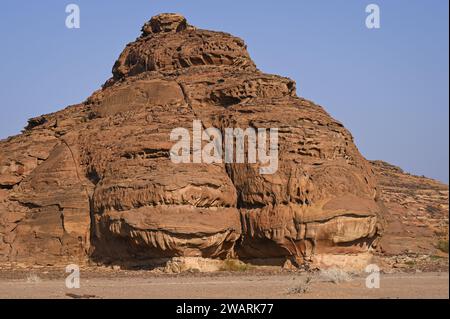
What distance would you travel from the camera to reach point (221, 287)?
28766mm

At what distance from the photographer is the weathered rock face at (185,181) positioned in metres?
39.1

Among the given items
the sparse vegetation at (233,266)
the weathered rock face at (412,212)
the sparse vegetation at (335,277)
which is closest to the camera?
the sparse vegetation at (335,277)

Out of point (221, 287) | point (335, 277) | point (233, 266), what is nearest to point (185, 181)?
point (233, 266)

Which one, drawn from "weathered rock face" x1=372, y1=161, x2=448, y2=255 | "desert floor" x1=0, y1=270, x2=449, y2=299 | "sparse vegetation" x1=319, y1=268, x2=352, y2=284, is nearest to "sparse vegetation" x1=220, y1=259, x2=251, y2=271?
"desert floor" x1=0, y1=270, x2=449, y2=299

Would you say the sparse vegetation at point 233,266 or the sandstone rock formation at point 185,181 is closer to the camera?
the sandstone rock formation at point 185,181

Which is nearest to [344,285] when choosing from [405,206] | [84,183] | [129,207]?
[129,207]

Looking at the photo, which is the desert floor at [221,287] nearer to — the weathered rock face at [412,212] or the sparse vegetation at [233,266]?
the sparse vegetation at [233,266]

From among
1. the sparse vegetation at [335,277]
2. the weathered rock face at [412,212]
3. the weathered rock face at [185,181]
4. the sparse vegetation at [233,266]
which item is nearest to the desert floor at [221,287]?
the sparse vegetation at [335,277]

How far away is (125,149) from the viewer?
43.2 metres

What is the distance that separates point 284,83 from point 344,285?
20.1 metres

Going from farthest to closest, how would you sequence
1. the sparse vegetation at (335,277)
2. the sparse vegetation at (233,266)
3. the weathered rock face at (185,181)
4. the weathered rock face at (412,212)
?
1. the weathered rock face at (412,212)
2. the sparse vegetation at (233,266)
3. the weathered rock face at (185,181)
4. the sparse vegetation at (335,277)

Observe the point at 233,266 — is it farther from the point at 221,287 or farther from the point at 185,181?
the point at 221,287

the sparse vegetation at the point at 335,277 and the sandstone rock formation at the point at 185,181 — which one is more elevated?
the sandstone rock formation at the point at 185,181

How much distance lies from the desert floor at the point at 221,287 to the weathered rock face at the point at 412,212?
15297 mm
